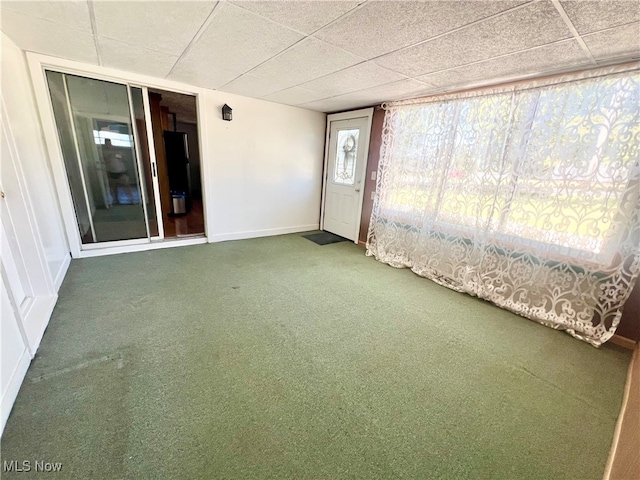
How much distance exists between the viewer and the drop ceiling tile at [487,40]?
1440mm

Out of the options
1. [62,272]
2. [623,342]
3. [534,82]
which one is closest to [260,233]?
[62,272]

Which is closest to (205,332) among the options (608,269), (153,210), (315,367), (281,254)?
(315,367)

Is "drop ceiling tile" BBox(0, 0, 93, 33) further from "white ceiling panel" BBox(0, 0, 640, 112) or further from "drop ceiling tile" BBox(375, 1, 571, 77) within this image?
"drop ceiling tile" BBox(375, 1, 571, 77)

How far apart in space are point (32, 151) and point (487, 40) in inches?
158

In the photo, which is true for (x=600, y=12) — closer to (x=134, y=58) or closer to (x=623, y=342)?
(x=623, y=342)

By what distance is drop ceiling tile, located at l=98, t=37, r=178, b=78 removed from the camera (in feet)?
7.36

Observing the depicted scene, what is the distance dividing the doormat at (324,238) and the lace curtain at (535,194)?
59.8 inches

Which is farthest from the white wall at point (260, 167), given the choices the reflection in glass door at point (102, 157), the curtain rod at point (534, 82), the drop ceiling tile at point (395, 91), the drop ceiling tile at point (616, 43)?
the drop ceiling tile at point (616, 43)

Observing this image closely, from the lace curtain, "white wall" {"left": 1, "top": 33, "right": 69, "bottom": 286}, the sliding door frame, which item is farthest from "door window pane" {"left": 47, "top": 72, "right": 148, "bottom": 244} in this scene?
the lace curtain

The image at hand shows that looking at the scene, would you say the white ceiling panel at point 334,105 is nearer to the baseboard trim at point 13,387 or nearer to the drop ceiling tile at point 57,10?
the drop ceiling tile at point 57,10

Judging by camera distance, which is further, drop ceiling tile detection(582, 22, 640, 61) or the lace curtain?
the lace curtain

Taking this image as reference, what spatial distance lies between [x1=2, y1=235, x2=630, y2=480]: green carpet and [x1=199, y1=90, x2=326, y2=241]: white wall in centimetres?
175

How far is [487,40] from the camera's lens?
1716mm

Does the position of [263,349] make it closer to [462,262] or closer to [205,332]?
[205,332]
